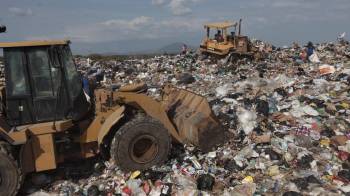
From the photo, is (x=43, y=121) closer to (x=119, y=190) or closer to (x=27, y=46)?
(x=27, y=46)

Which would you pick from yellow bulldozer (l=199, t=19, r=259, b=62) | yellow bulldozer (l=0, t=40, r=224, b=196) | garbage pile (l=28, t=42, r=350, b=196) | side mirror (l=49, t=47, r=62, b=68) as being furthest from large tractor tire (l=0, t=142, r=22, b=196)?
yellow bulldozer (l=199, t=19, r=259, b=62)

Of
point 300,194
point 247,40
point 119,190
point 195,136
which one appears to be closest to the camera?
point 300,194

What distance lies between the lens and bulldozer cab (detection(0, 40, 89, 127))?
556 cm

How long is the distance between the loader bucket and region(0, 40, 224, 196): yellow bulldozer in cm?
2

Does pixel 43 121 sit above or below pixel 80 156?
above

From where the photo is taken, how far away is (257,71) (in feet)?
50.2

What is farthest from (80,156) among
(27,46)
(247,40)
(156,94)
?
(247,40)

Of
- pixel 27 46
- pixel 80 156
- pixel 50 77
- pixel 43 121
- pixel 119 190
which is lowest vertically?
pixel 119 190

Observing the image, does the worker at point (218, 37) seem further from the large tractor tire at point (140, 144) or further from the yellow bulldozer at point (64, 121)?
the large tractor tire at point (140, 144)

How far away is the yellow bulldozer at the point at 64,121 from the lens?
555 cm

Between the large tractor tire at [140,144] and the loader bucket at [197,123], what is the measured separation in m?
0.67

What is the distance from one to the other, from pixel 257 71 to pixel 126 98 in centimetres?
973

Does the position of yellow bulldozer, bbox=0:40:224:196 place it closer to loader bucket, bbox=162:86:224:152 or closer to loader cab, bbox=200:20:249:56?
loader bucket, bbox=162:86:224:152

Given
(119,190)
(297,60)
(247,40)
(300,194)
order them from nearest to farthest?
(300,194) < (119,190) < (297,60) < (247,40)
